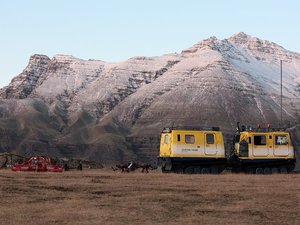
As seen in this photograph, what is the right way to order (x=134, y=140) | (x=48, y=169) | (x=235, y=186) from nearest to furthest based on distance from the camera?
1. (x=235, y=186)
2. (x=48, y=169)
3. (x=134, y=140)

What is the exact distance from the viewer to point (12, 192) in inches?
1033

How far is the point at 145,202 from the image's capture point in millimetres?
24297

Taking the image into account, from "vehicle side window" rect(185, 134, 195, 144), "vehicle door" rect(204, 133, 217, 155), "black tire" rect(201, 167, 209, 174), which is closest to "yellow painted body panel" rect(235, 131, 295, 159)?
"vehicle door" rect(204, 133, 217, 155)

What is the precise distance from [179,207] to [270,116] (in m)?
177

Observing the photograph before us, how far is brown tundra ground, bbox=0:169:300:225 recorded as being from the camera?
20719 mm

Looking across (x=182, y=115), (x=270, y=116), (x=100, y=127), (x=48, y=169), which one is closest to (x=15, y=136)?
(x=100, y=127)

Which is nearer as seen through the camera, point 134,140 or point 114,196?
point 114,196

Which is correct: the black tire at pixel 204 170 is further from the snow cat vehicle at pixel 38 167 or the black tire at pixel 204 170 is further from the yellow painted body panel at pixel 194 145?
the snow cat vehicle at pixel 38 167

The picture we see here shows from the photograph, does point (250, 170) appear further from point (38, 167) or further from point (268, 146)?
point (38, 167)

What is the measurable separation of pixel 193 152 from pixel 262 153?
496cm

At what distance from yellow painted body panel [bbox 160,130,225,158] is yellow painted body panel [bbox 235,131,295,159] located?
1.66 metres

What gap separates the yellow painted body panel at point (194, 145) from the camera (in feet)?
147

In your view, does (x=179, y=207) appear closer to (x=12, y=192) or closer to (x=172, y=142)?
(x=12, y=192)

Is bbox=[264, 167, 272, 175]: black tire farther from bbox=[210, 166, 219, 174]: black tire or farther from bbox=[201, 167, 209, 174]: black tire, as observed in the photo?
bbox=[201, 167, 209, 174]: black tire
